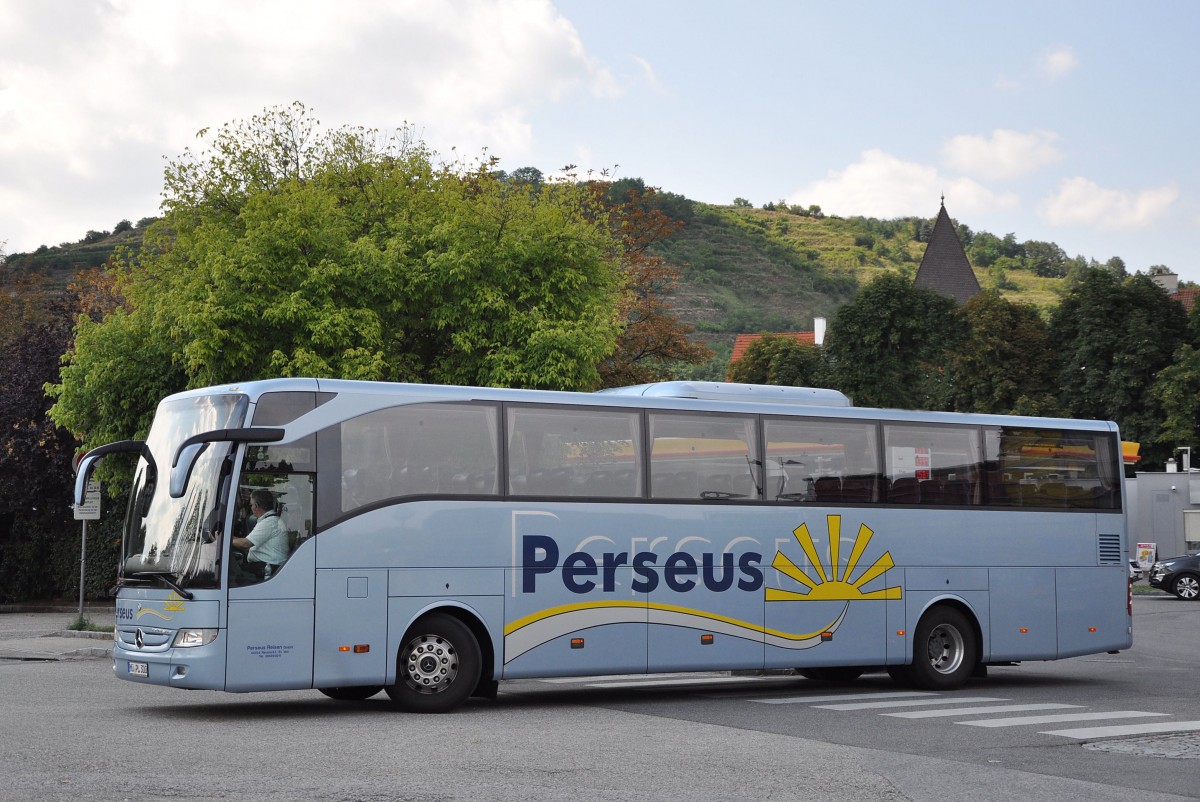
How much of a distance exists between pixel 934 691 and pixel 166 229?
69.8ft

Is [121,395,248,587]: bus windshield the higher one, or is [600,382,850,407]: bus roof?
[600,382,850,407]: bus roof

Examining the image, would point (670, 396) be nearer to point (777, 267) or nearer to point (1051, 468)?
point (1051, 468)

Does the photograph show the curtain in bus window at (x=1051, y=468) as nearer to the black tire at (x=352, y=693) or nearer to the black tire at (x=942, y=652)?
the black tire at (x=942, y=652)

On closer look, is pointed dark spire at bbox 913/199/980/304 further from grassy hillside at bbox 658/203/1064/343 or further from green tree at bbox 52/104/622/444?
green tree at bbox 52/104/622/444

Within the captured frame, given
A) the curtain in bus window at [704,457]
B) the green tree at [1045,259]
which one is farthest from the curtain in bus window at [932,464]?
the green tree at [1045,259]

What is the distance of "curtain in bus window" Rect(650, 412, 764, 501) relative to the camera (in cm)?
1584

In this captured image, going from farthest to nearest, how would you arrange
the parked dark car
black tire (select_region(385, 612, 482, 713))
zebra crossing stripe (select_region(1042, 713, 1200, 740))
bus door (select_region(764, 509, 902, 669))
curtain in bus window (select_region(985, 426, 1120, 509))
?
the parked dark car < curtain in bus window (select_region(985, 426, 1120, 509)) < bus door (select_region(764, 509, 902, 669)) < black tire (select_region(385, 612, 482, 713)) < zebra crossing stripe (select_region(1042, 713, 1200, 740))

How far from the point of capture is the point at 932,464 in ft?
58.3

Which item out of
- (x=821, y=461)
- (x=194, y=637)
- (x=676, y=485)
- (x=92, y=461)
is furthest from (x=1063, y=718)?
(x=92, y=461)

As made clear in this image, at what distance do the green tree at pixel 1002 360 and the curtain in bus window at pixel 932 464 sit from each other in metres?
49.5

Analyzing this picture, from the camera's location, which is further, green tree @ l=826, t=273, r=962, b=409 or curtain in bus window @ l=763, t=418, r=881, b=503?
green tree @ l=826, t=273, r=962, b=409

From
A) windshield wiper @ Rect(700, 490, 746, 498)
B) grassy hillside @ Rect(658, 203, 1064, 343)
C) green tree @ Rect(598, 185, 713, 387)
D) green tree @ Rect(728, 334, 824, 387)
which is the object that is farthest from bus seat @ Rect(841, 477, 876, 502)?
grassy hillside @ Rect(658, 203, 1064, 343)

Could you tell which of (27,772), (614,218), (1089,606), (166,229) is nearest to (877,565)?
(1089,606)

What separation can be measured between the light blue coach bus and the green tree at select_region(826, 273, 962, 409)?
2056 inches
